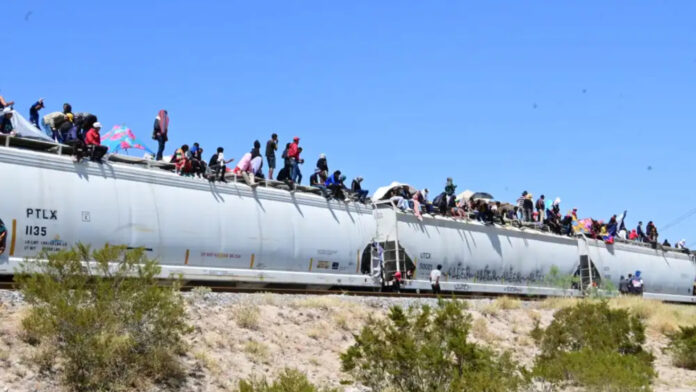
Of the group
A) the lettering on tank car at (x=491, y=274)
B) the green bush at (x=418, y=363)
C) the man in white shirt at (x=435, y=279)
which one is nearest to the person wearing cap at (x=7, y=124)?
the green bush at (x=418, y=363)

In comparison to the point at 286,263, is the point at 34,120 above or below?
above

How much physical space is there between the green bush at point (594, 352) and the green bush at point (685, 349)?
0.92 meters

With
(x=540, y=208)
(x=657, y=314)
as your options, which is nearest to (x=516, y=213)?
(x=540, y=208)

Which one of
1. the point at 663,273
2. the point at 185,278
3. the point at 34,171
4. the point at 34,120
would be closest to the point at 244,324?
the point at 185,278

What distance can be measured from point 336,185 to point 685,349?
1025 cm

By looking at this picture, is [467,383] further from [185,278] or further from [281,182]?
[281,182]

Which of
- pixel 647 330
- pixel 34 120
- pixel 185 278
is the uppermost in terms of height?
pixel 34 120

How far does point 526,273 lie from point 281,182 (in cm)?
1304

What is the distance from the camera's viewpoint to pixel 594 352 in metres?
16.2

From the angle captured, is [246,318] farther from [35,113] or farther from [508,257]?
[508,257]

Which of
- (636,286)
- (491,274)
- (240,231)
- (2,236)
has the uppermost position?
(240,231)

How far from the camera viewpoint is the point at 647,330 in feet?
76.9

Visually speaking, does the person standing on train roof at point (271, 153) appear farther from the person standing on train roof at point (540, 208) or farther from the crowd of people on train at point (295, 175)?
the person standing on train roof at point (540, 208)

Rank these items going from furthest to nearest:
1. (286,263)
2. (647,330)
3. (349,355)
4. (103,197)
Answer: (647,330)
(286,263)
(103,197)
(349,355)
